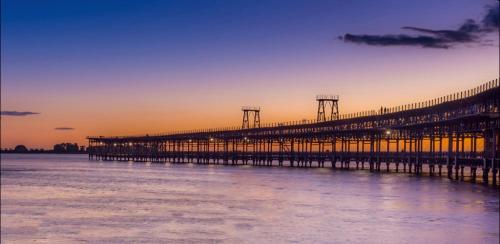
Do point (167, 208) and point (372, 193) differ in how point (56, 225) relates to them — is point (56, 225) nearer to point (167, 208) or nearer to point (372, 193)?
point (167, 208)

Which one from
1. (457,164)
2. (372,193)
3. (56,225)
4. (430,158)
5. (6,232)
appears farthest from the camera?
(430,158)

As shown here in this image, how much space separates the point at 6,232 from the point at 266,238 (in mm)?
11690

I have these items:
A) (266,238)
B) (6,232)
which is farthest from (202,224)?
(6,232)

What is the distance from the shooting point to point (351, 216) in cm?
4134

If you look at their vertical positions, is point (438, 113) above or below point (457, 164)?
above

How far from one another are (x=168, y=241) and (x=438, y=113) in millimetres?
72661

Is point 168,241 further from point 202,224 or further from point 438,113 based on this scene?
point 438,113

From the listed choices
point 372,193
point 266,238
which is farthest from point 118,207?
point 372,193

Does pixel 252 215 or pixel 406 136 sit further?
pixel 406 136

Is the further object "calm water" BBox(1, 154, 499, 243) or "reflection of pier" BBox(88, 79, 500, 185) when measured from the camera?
"reflection of pier" BBox(88, 79, 500, 185)

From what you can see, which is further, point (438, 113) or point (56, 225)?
point (438, 113)

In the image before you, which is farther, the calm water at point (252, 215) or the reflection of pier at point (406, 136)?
the reflection of pier at point (406, 136)

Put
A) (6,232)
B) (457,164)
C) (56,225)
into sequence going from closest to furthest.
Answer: (6,232), (56,225), (457,164)

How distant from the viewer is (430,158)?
9062cm
